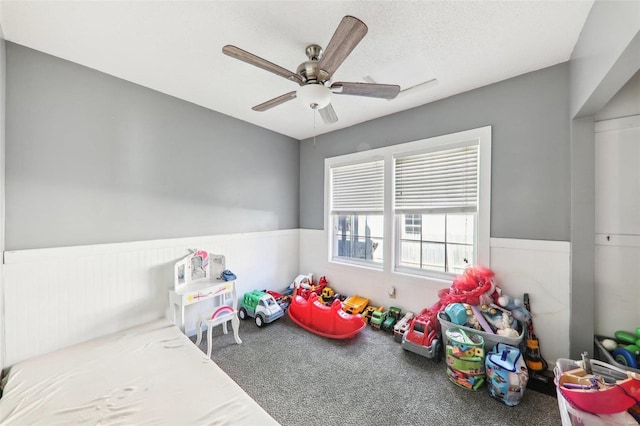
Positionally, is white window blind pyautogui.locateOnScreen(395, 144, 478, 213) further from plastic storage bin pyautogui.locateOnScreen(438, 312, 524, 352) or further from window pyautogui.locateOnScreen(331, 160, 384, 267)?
plastic storage bin pyautogui.locateOnScreen(438, 312, 524, 352)

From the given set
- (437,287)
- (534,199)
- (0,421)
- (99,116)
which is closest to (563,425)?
(437,287)

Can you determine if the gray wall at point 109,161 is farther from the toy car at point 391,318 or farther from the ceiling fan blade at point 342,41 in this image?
the toy car at point 391,318

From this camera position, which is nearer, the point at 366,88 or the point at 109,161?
the point at 366,88

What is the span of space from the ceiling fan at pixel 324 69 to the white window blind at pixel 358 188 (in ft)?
4.92

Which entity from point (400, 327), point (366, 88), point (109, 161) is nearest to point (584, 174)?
point (366, 88)

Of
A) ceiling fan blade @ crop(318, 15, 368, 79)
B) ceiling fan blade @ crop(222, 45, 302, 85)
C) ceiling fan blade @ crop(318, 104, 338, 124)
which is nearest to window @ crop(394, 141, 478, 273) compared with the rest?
ceiling fan blade @ crop(318, 104, 338, 124)

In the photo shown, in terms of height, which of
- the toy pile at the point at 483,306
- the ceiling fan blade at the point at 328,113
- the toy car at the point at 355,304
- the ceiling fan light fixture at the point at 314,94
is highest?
the ceiling fan blade at the point at 328,113

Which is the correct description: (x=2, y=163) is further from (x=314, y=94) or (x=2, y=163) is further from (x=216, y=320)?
(x=314, y=94)

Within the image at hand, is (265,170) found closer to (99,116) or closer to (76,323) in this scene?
(99,116)

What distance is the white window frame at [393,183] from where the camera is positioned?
2.33 m

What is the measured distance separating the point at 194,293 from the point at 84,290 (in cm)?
84

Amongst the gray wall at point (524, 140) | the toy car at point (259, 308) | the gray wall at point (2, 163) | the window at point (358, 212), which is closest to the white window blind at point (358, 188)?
the window at point (358, 212)

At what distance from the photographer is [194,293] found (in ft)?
7.79

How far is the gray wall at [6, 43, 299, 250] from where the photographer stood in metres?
1.78
